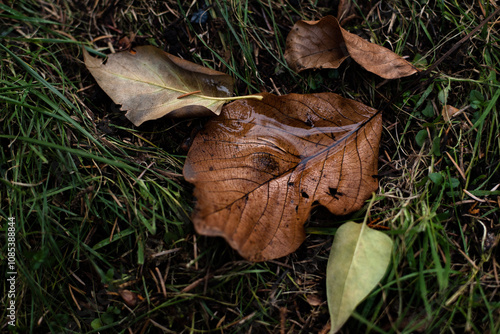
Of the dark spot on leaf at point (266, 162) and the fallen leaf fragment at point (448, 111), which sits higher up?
the fallen leaf fragment at point (448, 111)

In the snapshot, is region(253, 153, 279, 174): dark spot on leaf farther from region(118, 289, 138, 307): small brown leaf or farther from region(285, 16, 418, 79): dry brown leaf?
region(118, 289, 138, 307): small brown leaf

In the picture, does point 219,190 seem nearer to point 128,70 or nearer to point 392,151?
point 128,70

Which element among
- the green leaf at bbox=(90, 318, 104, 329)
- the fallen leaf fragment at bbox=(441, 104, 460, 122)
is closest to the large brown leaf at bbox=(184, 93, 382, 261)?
the fallen leaf fragment at bbox=(441, 104, 460, 122)

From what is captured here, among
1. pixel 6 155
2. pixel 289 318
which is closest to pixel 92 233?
pixel 6 155

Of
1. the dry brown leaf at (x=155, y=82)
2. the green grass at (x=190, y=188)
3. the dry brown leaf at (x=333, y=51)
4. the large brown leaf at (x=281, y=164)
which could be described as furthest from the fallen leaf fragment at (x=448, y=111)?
the dry brown leaf at (x=155, y=82)

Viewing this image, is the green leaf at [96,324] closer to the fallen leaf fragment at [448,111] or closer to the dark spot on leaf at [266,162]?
the dark spot on leaf at [266,162]

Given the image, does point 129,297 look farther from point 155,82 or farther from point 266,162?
point 155,82
